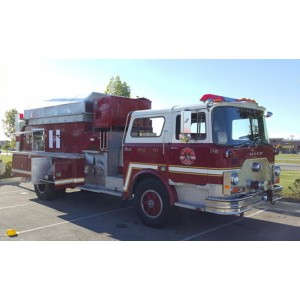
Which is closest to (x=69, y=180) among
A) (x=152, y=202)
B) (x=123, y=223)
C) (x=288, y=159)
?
(x=123, y=223)

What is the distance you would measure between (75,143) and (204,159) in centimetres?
459

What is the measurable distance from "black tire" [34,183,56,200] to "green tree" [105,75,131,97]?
10.9 metres

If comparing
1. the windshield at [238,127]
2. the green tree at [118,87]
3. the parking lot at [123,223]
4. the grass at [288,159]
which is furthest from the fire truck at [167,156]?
the grass at [288,159]

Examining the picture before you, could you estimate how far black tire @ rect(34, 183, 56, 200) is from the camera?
9.30 m

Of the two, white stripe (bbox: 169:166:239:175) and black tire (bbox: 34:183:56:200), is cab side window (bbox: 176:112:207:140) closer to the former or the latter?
white stripe (bbox: 169:166:239:175)

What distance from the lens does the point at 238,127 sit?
19.5 ft

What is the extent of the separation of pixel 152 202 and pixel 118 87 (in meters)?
14.4

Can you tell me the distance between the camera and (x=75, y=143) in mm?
8961

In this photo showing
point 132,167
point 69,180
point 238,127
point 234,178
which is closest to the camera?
point 234,178

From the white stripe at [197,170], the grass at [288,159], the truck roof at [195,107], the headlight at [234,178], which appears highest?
the truck roof at [195,107]

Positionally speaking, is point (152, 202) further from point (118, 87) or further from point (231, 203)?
point (118, 87)

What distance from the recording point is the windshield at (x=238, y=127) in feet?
18.4

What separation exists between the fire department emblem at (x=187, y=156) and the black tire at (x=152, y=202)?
2.44 ft

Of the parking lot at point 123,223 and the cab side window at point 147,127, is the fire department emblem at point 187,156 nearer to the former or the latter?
the cab side window at point 147,127
